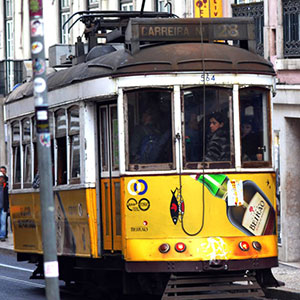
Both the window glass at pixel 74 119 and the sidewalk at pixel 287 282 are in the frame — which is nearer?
the window glass at pixel 74 119

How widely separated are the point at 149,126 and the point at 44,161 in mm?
3900

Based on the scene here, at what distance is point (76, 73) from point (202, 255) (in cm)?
287

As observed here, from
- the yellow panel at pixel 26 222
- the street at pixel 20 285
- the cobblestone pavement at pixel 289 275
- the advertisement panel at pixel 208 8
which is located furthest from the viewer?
the advertisement panel at pixel 208 8

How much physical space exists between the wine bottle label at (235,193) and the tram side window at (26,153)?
4.13m

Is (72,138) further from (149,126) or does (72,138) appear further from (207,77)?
(207,77)

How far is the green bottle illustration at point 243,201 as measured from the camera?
14.8 meters

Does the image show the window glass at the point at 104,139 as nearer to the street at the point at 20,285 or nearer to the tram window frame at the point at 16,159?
the street at the point at 20,285

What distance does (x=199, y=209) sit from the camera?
579 inches

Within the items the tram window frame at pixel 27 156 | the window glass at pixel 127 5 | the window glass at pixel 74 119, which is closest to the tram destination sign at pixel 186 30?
the window glass at pixel 74 119

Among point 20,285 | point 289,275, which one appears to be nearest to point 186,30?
point 289,275

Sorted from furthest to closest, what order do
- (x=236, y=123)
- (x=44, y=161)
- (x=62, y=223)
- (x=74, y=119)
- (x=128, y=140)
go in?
(x=62, y=223) → (x=74, y=119) → (x=236, y=123) → (x=128, y=140) → (x=44, y=161)

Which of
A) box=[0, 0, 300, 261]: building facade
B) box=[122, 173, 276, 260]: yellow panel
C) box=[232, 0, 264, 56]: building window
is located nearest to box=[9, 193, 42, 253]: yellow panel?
box=[122, 173, 276, 260]: yellow panel

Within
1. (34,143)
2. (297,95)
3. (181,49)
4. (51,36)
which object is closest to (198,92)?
(181,49)

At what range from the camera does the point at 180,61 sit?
587 inches
